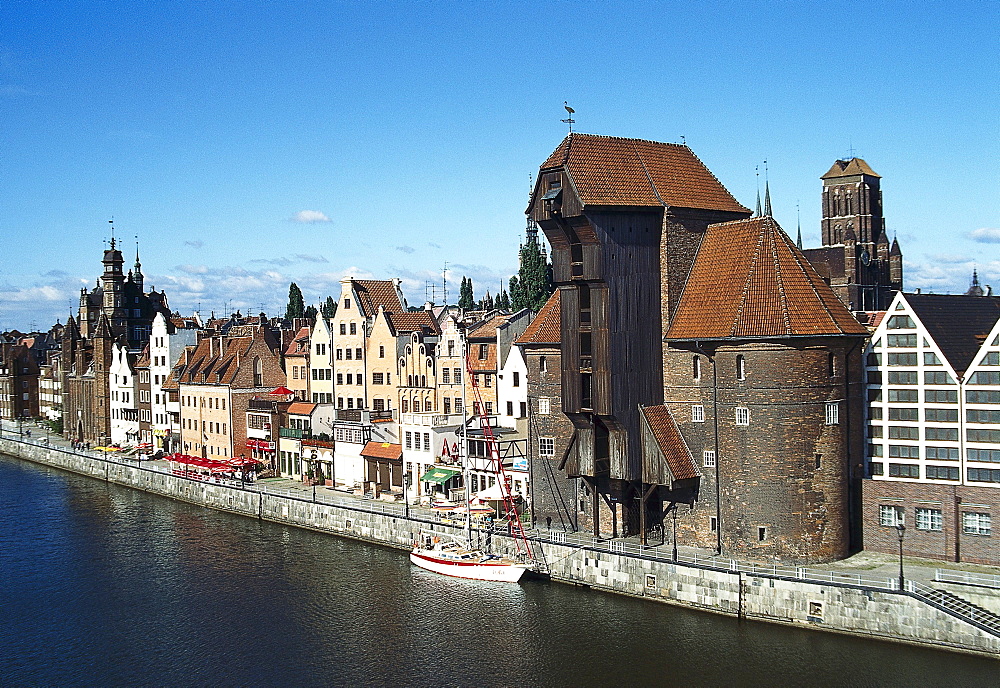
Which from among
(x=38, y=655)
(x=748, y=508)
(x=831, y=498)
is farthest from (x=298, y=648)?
(x=831, y=498)

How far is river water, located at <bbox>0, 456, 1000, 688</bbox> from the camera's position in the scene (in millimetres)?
40938

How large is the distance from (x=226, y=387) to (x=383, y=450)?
24.4 metres

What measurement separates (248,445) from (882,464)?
56.2 meters

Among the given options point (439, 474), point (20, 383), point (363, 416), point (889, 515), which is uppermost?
point (20, 383)

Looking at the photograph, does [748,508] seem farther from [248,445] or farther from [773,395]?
[248,445]

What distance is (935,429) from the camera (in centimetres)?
4941

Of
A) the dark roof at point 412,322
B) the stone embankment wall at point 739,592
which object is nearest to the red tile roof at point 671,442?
the stone embankment wall at point 739,592

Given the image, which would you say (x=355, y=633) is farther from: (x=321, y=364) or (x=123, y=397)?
(x=123, y=397)

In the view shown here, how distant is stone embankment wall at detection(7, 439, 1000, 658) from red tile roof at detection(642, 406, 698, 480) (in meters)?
5.00

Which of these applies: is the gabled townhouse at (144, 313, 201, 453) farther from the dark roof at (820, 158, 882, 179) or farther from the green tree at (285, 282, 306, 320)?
the dark roof at (820, 158, 882, 179)

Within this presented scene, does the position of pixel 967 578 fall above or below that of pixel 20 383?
below

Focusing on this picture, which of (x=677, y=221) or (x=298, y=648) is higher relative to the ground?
(x=677, y=221)

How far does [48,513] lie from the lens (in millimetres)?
80812

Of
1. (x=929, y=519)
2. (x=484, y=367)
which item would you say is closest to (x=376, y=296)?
(x=484, y=367)
